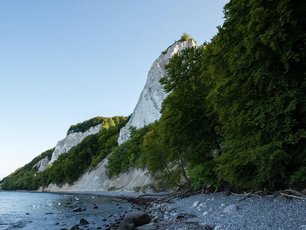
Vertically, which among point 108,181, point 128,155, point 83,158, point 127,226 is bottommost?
point 127,226

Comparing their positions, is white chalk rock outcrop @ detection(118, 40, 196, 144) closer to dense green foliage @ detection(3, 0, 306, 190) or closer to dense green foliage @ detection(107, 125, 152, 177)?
dense green foliage @ detection(107, 125, 152, 177)

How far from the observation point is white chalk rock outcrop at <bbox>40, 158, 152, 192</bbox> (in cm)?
7331

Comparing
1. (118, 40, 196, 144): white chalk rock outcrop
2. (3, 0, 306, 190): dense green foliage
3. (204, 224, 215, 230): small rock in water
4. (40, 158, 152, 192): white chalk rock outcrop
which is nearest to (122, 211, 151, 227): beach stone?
(3, 0, 306, 190): dense green foliage

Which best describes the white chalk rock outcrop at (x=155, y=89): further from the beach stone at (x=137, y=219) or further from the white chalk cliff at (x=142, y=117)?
the beach stone at (x=137, y=219)

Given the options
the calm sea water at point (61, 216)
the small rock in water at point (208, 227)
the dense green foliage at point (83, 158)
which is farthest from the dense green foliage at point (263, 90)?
the dense green foliage at point (83, 158)

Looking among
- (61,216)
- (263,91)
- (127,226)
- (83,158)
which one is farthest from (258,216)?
(83,158)

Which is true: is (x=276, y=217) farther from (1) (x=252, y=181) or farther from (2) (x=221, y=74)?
(2) (x=221, y=74)

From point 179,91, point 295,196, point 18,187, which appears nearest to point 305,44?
point 295,196

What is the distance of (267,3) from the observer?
16.0m

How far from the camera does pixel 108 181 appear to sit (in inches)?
3797

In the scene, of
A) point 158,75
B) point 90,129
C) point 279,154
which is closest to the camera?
point 279,154

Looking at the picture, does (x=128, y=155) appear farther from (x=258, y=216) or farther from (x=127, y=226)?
(x=258, y=216)

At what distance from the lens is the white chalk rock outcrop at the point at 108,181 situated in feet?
241

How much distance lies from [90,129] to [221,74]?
149 m
